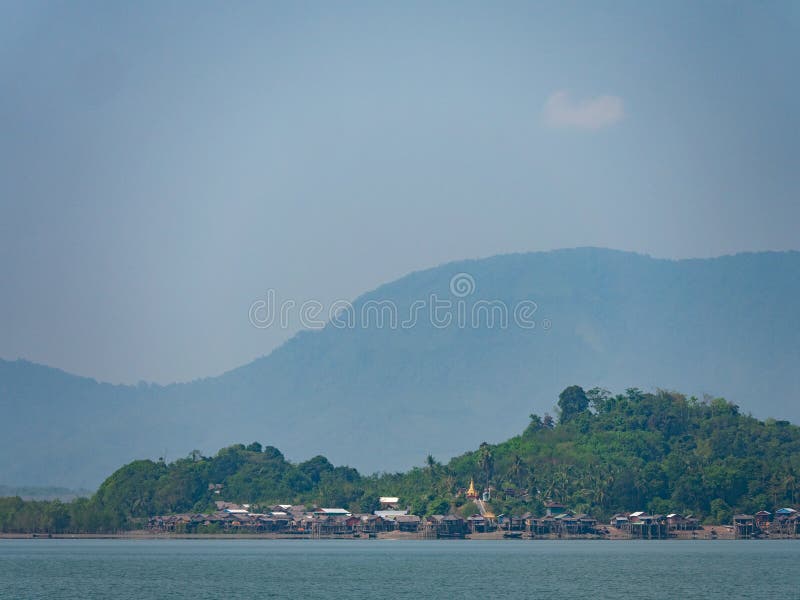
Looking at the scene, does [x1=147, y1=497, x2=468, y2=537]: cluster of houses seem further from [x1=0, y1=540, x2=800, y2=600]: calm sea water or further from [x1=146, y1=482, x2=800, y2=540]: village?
[x1=0, y1=540, x2=800, y2=600]: calm sea water

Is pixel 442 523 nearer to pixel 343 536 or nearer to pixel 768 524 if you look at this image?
pixel 343 536

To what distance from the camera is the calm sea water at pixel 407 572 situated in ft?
282

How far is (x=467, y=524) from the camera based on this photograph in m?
180

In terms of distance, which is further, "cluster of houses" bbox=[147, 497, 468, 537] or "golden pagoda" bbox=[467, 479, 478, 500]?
"golden pagoda" bbox=[467, 479, 478, 500]

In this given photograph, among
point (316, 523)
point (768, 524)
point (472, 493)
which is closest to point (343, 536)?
point (316, 523)

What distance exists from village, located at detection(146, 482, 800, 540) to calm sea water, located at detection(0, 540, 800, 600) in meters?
17.6

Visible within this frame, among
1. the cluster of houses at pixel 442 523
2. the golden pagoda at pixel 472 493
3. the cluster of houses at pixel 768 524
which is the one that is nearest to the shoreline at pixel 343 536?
the cluster of houses at pixel 442 523

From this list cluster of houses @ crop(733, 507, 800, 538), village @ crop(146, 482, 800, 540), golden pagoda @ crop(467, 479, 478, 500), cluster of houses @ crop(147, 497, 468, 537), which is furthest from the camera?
golden pagoda @ crop(467, 479, 478, 500)

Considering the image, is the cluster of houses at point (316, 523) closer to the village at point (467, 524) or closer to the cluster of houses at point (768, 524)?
the village at point (467, 524)

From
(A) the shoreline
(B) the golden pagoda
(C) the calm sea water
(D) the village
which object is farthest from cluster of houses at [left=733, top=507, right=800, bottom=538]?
(B) the golden pagoda

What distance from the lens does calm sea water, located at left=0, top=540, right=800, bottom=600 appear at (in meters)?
85.8

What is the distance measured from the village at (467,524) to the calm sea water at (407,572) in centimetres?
1757

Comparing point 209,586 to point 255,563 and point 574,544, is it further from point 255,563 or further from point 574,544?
point 574,544

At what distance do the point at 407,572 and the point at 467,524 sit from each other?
245 feet
